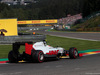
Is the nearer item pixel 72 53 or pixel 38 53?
pixel 38 53

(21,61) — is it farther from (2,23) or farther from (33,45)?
(2,23)

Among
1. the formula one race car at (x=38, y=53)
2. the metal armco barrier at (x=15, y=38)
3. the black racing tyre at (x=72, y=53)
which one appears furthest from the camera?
the metal armco barrier at (x=15, y=38)

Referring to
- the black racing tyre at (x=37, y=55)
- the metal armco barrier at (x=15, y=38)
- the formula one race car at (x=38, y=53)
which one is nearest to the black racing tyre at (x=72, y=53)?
the formula one race car at (x=38, y=53)

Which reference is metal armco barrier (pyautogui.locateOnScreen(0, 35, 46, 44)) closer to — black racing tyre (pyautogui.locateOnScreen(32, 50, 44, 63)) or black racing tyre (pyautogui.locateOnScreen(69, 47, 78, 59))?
black racing tyre (pyautogui.locateOnScreen(69, 47, 78, 59))

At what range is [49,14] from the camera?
183m

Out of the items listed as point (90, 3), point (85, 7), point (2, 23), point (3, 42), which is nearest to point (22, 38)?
point (3, 42)

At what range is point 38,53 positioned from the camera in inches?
456

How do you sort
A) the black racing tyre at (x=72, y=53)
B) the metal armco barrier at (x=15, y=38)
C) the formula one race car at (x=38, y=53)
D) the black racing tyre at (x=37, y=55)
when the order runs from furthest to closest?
the metal armco barrier at (x=15, y=38) < the black racing tyre at (x=72, y=53) < the formula one race car at (x=38, y=53) < the black racing tyre at (x=37, y=55)

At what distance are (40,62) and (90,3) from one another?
3371 inches

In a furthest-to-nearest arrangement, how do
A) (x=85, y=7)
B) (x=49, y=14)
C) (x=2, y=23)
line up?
(x=49, y=14), (x=85, y=7), (x=2, y=23)

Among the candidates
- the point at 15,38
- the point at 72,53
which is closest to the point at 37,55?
the point at 72,53

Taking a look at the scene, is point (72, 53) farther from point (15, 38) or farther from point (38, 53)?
point (15, 38)

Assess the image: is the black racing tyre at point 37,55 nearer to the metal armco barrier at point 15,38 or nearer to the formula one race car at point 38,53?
the formula one race car at point 38,53

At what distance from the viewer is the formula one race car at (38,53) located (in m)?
11.7
